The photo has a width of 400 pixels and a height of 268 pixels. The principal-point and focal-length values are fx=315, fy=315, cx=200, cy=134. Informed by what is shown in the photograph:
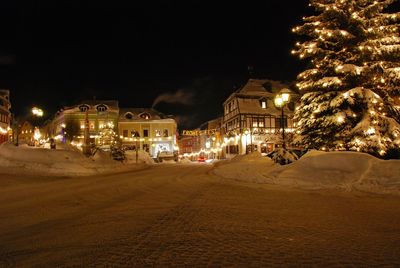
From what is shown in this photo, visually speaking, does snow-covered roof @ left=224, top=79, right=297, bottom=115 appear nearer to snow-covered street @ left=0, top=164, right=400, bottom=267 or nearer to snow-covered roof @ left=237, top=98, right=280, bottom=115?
snow-covered roof @ left=237, top=98, right=280, bottom=115

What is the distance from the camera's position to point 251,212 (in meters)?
7.31

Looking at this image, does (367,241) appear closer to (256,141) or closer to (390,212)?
(390,212)

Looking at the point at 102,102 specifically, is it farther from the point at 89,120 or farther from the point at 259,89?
the point at 259,89

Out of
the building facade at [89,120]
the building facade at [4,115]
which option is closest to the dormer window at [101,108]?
the building facade at [89,120]

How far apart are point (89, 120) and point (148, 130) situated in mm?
11525

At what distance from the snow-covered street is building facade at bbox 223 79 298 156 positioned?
36047mm

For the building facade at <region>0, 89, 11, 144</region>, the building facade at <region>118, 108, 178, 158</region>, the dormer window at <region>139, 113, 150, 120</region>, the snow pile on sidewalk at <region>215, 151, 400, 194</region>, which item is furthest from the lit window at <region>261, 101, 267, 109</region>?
the building facade at <region>0, 89, 11, 144</region>

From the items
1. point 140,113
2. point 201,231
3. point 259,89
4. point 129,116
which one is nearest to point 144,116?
point 140,113

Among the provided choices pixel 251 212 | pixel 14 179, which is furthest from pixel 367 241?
pixel 14 179

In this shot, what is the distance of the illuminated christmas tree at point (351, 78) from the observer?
15.2m

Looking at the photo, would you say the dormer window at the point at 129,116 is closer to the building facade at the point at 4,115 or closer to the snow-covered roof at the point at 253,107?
the building facade at the point at 4,115

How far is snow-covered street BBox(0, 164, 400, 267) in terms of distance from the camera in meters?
4.20

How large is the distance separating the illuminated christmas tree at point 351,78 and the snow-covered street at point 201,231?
269 inches

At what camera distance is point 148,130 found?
6425cm
